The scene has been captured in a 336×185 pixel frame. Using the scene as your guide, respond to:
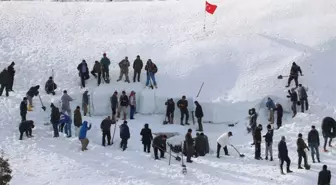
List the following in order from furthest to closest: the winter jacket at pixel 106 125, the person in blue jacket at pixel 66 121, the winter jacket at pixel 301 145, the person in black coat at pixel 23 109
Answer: the person in black coat at pixel 23 109, the person in blue jacket at pixel 66 121, the winter jacket at pixel 106 125, the winter jacket at pixel 301 145

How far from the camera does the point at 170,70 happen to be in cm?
3400

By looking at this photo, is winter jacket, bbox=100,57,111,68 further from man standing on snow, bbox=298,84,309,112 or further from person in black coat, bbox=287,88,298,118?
man standing on snow, bbox=298,84,309,112

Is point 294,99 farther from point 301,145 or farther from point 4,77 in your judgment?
point 4,77

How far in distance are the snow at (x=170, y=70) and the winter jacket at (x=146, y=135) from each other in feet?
2.09

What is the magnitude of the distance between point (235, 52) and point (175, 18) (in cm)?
590

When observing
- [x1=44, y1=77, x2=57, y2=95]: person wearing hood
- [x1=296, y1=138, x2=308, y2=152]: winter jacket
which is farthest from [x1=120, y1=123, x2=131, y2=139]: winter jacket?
[x1=296, y1=138, x2=308, y2=152]: winter jacket

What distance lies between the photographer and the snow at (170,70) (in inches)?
1003

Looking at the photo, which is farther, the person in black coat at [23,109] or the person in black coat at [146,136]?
the person in black coat at [23,109]

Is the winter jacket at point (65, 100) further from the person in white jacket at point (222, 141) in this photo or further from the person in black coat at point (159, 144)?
the person in white jacket at point (222, 141)

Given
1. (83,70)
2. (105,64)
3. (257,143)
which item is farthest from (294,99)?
(83,70)

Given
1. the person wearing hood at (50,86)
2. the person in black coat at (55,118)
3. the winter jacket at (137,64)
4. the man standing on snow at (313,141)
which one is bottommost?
the man standing on snow at (313,141)

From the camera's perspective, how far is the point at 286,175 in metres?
24.7

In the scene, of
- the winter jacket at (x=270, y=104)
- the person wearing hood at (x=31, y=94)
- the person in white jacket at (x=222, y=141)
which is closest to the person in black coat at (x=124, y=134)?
the person in white jacket at (x=222, y=141)

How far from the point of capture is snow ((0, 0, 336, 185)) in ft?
83.6
